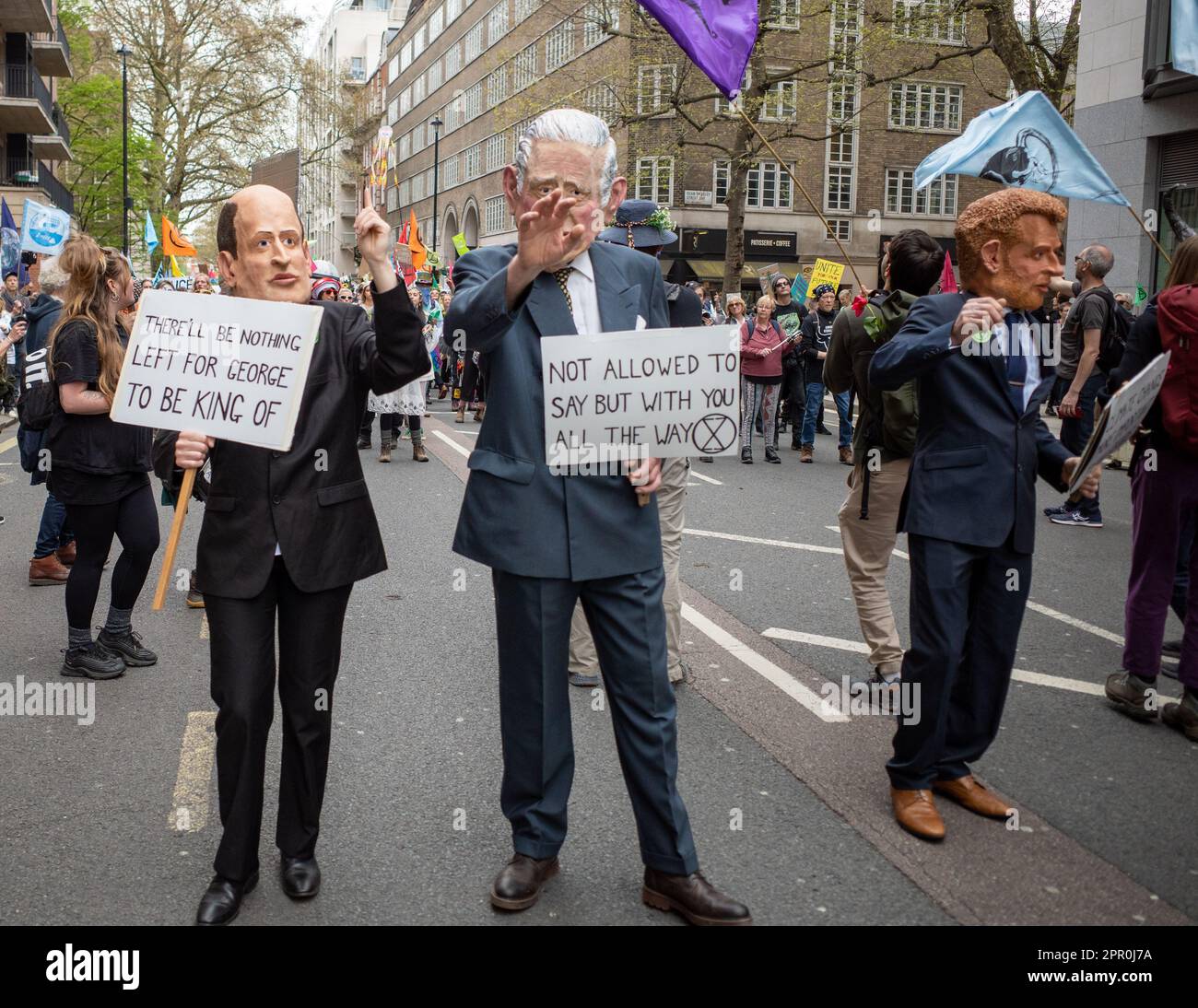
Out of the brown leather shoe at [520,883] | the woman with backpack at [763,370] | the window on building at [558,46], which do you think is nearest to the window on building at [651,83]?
the window on building at [558,46]

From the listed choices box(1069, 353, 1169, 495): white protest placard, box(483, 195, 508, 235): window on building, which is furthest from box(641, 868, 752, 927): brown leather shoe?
box(483, 195, 508, 235): window on building

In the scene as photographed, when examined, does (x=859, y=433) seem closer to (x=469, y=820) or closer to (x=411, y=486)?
(x=469, y=820)

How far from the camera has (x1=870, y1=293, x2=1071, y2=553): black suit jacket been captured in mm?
3891

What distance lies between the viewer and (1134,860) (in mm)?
3664

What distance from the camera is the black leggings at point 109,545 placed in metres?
5.62

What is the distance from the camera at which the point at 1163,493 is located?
16.7 feet

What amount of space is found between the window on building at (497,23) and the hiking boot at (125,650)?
181ft

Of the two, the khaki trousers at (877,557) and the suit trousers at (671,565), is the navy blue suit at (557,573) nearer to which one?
the suit trousers at (671,565)

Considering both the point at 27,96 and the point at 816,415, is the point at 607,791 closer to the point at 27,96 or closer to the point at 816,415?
the point at 816,415

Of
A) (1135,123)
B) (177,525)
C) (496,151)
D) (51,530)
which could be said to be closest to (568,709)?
(177,525)

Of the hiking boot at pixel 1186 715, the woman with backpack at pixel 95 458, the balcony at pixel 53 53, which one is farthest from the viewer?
the balcony at pixel 53 53

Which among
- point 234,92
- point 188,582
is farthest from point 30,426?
point 234,92

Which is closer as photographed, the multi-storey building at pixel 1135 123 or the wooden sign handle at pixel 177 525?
the wooden sign handle at pixel 177 525
